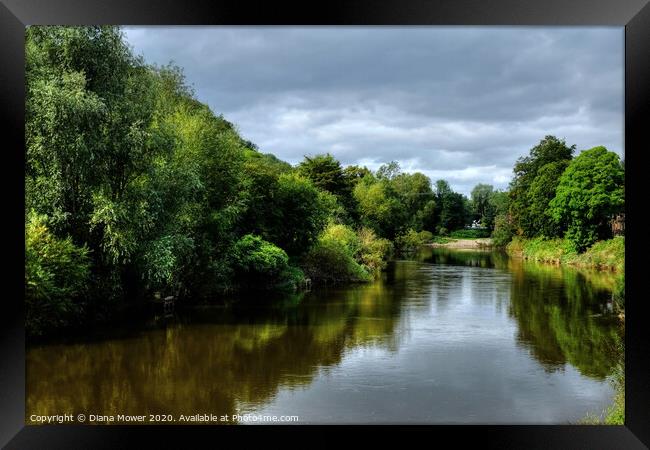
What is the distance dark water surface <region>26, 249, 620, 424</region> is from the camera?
7.21 metres

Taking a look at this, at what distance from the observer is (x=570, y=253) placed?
28094 millimetres

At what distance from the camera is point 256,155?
63.7 feet

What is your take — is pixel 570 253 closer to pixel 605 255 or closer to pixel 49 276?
pixel 605 255

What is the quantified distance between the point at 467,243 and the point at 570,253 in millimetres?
16436

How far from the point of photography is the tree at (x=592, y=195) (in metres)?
26.0

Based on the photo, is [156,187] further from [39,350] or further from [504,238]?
[504,238]

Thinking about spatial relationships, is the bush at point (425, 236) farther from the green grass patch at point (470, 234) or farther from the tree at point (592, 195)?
the tree at point (592, 195)

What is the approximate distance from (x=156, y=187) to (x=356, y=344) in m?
5.44

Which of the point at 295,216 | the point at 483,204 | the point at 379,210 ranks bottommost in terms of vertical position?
the point at 295,216

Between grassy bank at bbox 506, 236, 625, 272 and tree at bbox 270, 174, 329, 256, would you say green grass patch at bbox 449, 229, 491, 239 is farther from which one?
tree at bbox 270, 174, 329, 256

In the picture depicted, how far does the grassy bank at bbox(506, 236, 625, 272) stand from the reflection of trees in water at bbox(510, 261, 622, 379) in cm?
379
